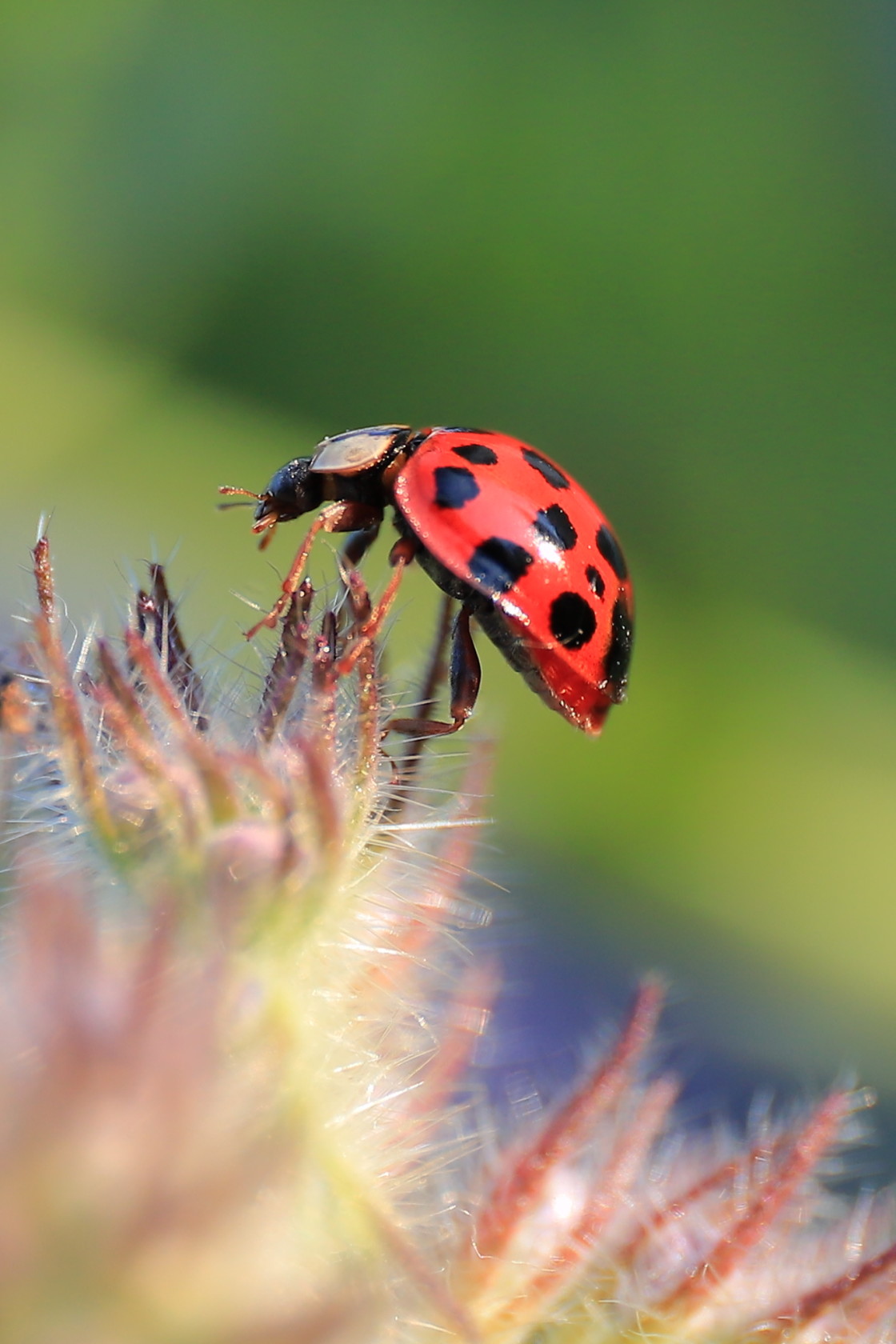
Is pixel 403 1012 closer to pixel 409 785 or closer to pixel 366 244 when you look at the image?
pixel 409 785

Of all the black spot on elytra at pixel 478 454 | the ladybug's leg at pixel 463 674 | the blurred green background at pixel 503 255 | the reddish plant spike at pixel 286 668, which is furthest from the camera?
the blurred green background at pixel 503 255

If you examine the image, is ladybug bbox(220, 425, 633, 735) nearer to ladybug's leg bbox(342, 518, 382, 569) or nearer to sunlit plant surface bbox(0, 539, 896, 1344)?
ladybug's leg bbox(342, 518, 382, 569)

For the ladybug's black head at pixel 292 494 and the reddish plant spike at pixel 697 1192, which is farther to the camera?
the ladybug's black head at pixel 292 494

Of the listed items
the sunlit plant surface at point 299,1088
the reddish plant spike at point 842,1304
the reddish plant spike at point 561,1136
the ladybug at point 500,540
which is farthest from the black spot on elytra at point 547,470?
the reddish plant spike at point 842,1304

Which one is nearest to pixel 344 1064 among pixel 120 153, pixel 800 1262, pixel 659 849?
pixel 800 1262

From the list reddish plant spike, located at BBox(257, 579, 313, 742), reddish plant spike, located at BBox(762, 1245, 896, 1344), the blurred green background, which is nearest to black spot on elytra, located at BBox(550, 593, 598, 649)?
reddish plant spike, located at BBox(257, 579, 313, 742)

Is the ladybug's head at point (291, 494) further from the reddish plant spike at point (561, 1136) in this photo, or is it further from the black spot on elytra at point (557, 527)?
the reddish plant spike at point (561, 1136)
